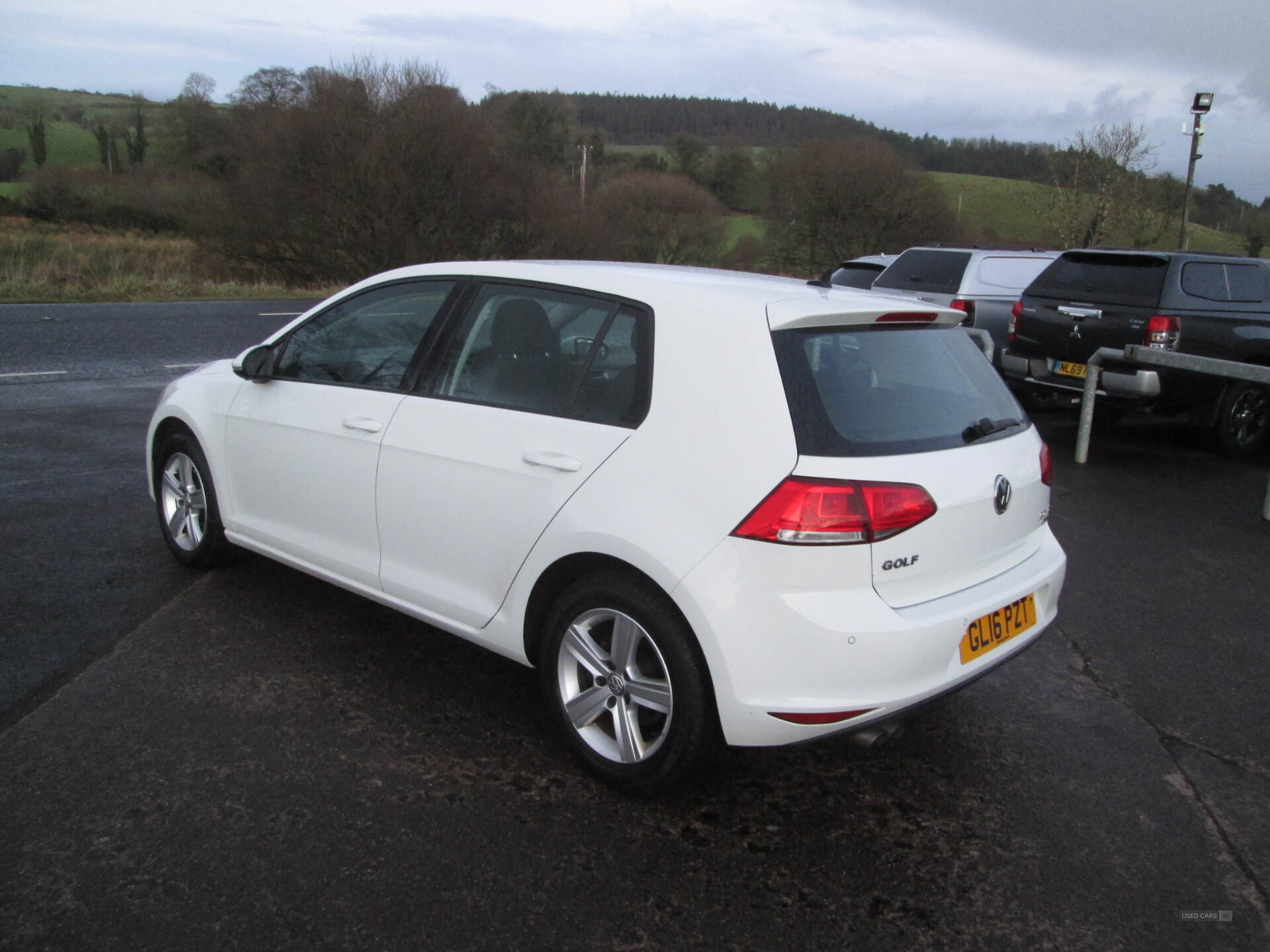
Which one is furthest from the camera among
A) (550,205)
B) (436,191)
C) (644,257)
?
(644,257)

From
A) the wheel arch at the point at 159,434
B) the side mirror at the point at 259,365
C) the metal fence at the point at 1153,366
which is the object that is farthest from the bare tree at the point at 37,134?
the side mirror at the point at 259,365

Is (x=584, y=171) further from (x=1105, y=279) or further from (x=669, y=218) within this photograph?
(x=1105, y=279)

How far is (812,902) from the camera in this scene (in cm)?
277

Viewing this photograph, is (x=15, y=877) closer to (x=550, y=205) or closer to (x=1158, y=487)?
(x=1158, y=487)

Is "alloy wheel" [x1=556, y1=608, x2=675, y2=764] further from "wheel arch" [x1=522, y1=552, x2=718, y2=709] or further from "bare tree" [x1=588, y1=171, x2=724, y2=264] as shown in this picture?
"bare tree" [x1=588, y1=171, x2=724, y2=264]

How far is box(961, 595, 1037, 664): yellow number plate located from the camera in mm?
3137

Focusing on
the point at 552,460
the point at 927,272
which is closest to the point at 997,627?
the point at 552,460

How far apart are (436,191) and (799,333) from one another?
29.1 meters

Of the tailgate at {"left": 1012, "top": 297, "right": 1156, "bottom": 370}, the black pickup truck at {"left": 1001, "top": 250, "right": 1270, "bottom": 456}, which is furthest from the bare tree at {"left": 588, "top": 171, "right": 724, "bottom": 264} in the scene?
the black pickup truck at {"left": 1001, "top": 250, "right": 1270, "bottom": 456}

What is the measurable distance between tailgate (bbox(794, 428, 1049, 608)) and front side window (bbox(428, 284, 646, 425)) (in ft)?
2.38

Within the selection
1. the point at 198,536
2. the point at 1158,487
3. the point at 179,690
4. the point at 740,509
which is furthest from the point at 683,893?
the point at 1158,487

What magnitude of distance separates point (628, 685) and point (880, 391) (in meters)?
1.22

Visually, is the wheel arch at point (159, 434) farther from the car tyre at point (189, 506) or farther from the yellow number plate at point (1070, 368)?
the yellow number plate at point (1070, 368)

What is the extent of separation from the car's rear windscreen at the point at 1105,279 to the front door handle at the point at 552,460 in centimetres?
756
